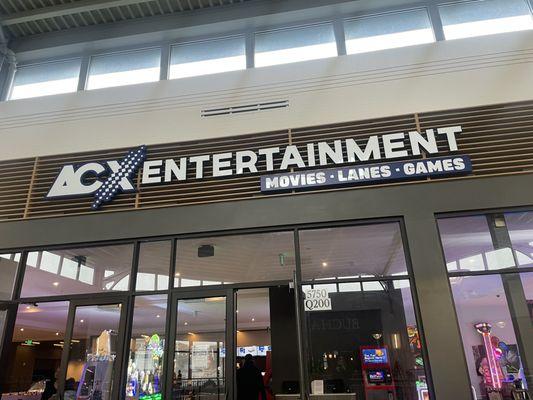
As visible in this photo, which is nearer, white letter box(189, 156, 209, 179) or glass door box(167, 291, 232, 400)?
glass door box(167, 291, 232, 400)

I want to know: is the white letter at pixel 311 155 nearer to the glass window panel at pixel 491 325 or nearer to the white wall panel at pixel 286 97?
the white wall panel at pixel 286 97

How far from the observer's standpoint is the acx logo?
20.2 ft

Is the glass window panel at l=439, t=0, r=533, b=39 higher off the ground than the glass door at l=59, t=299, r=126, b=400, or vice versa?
the glass window panel at l=439, t=0, r=533, b=39

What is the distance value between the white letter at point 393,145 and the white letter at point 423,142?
0.13m

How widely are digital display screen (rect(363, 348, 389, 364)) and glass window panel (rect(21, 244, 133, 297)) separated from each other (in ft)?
10.9

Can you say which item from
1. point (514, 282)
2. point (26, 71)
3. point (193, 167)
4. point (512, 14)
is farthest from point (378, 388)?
point (26, 71)

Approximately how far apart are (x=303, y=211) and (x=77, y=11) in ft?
18.2

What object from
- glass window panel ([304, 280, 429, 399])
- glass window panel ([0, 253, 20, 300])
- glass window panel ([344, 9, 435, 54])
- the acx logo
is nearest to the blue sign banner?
glass window panel ([304, 280, 429, 399])

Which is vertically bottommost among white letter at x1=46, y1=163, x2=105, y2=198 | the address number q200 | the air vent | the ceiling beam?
the address number q200

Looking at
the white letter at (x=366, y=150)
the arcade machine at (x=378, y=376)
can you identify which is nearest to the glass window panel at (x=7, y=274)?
the arcade machine at (x=378, y=376)

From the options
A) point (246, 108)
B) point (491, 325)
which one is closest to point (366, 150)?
point (246, 108)

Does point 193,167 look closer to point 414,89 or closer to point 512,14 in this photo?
point 414,89

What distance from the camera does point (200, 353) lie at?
525 cm

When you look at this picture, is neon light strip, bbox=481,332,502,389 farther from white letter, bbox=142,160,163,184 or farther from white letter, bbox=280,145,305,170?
white letter, bbox=142,160,163,184
